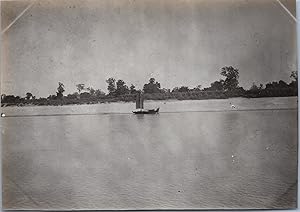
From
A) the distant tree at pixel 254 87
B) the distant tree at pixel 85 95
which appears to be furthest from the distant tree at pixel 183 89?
the distant tree at pixel 85 95

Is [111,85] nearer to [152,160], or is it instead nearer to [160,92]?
[160,92]

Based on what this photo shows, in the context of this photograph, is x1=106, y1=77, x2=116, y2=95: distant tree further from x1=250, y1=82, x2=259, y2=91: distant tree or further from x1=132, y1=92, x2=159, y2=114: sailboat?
x1=250, y1=82, x2=259, y2=91: distant tree

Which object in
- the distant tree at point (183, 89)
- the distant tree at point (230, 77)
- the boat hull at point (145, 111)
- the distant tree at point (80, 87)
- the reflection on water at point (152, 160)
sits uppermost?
the distant tree at point (230, 77)

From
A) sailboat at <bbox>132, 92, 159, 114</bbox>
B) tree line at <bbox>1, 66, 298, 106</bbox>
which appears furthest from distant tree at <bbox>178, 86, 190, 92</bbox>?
sailboat at <bbox>132, 92, 159, 114</bbox>

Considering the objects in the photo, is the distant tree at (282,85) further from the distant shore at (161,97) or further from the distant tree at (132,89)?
the distant tree at (132,89)

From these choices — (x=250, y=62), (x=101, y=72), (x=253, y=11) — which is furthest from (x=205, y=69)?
(x=101, y=72)

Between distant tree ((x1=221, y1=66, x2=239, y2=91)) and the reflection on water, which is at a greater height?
distant tree ((x1=221, y1=66, x2=239, y2=91))

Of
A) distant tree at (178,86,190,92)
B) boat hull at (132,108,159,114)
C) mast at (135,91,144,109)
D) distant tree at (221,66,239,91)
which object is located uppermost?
distant tree at (221,66,239,91)
